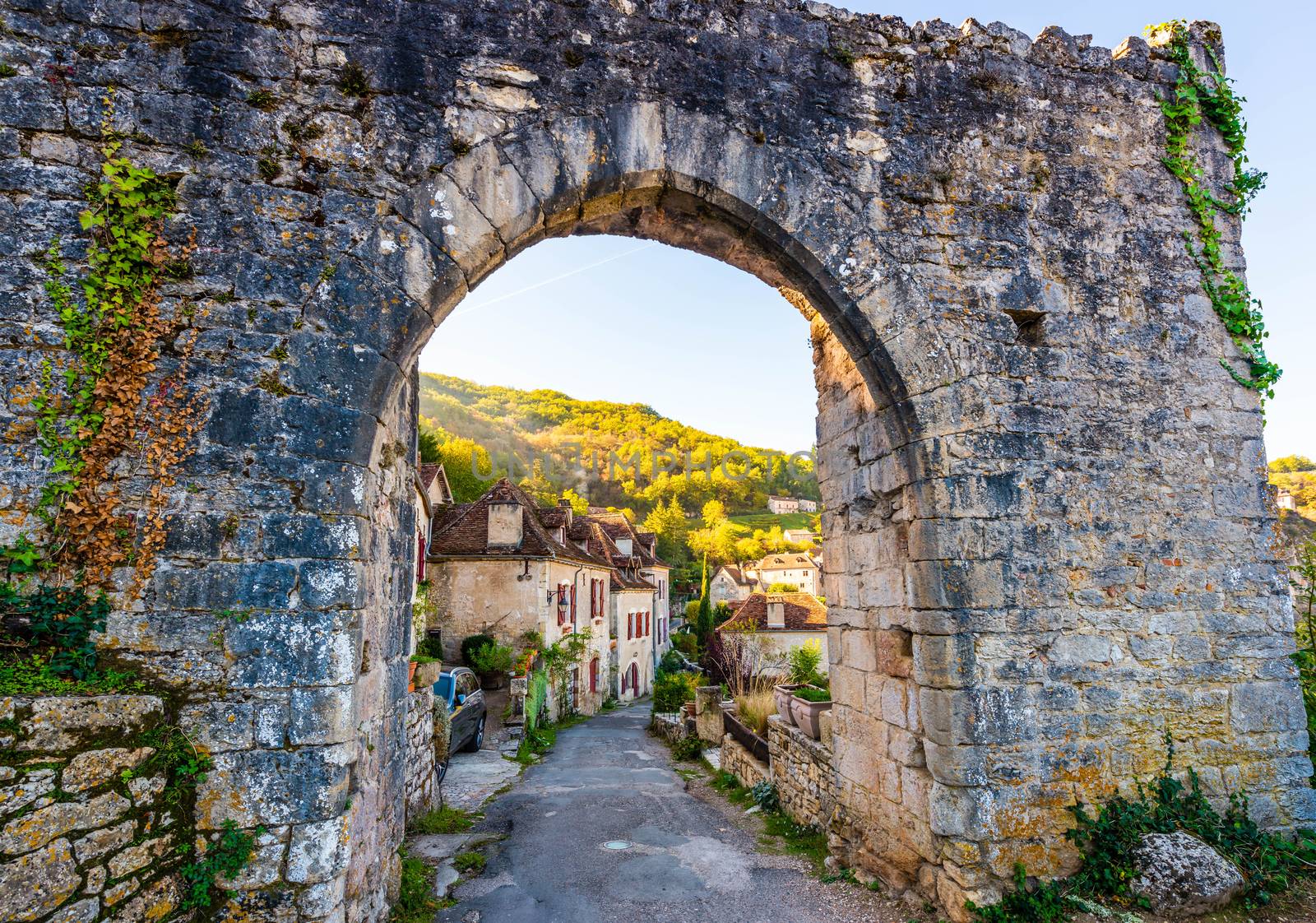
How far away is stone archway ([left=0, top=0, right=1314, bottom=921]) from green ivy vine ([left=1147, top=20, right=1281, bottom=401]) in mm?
143

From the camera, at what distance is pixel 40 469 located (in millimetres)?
3121

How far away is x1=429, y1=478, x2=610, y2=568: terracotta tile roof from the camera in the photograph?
1842 centimetres

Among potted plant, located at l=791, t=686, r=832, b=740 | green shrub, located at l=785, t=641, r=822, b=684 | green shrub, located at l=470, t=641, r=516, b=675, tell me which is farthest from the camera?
green shrub, located at l=470, t=641, r=516, b=675

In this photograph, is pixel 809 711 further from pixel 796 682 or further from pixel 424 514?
pixel 424 514

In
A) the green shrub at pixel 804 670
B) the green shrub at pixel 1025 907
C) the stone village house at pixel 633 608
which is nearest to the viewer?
the green shrub at pixel 1025 907

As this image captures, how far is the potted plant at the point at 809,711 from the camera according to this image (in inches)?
255

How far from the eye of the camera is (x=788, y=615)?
78.1 ft

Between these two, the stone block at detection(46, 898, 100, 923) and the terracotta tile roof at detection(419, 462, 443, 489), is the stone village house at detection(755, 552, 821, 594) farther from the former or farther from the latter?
the stone block at detection(46, 898, 100, 923)

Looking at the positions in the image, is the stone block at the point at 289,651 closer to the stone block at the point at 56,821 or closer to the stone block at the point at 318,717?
the stone block at the point at 318,717

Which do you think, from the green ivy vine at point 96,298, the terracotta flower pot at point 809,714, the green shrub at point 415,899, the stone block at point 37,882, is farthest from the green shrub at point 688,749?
the green ivy vine at point 96,298

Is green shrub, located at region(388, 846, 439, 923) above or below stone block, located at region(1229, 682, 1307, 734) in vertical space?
below

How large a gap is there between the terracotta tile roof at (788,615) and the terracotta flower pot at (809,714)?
14.2m

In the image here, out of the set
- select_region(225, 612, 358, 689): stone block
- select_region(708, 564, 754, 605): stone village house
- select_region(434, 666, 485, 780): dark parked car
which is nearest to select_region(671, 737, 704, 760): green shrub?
select_region(434, 666, 485, 780): dark parked car

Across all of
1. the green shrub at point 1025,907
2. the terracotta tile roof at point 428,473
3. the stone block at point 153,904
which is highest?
the terracotta tile roof at point 428,473
